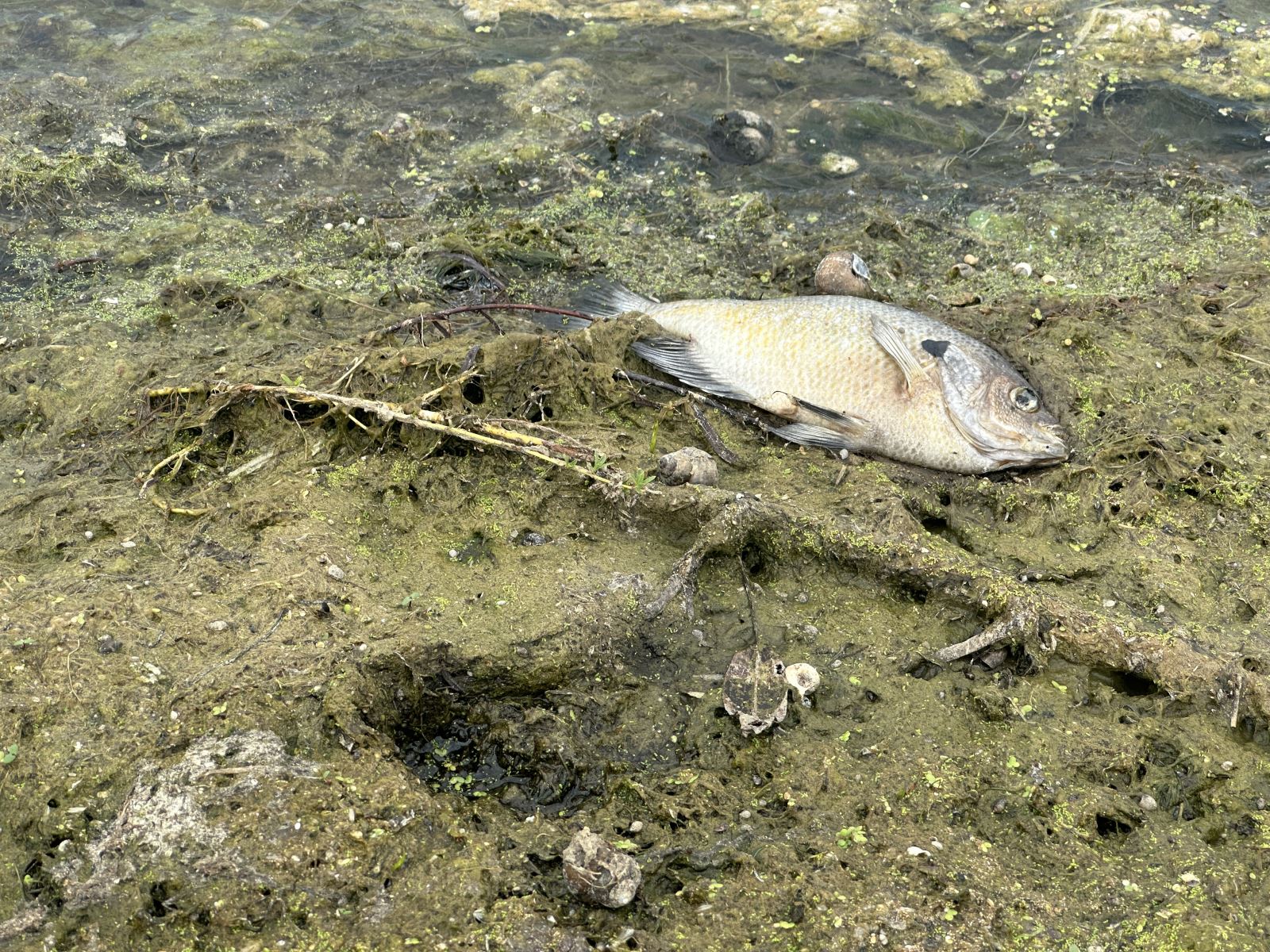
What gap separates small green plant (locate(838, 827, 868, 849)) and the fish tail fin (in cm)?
300

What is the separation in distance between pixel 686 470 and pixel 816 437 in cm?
91

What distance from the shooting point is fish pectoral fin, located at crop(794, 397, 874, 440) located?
4.48 meters

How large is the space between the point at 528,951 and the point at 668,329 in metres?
3.13

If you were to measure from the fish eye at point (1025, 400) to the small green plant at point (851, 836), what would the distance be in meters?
2.39

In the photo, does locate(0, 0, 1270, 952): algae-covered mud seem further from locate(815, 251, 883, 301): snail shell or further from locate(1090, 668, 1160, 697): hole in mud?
locate(815, 251, 883, 301): snail shell

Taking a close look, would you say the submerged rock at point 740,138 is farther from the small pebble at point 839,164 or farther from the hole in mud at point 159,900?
the hole in mud at point 159,900

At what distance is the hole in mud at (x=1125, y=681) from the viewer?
328cm

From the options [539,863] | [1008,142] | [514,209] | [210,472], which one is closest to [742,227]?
[514,209]

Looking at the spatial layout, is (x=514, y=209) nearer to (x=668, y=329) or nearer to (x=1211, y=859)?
(x=668, y=329)

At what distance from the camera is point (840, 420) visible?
4.51 m

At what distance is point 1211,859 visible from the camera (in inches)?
106

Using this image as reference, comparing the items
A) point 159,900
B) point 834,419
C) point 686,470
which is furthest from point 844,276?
point 159,900

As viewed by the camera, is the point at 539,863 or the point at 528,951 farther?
the point at 539,863

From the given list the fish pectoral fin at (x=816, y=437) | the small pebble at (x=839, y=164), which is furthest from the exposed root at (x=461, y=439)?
the small pebble at (x=839, y=164)
